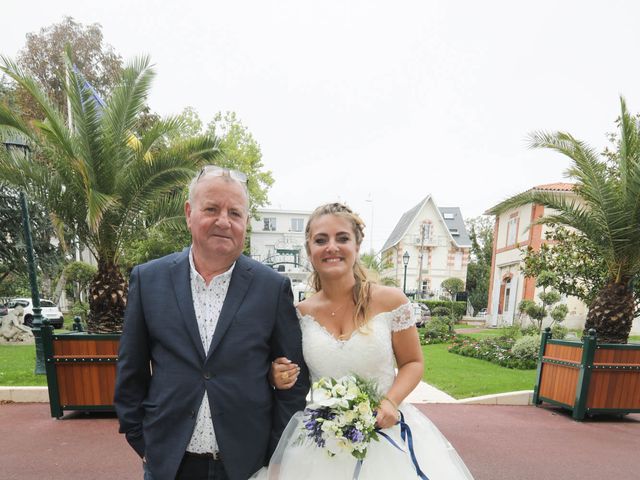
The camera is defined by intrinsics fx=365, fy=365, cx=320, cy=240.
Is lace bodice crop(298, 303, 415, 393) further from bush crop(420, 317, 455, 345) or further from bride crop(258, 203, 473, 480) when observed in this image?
bush crop(420, 317, 455, 345)

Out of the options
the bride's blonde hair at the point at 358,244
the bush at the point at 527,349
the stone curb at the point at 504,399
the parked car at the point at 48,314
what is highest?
the bride's blonde hair at the point at 358,244

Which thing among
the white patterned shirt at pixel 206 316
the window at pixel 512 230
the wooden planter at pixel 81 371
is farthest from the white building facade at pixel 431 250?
the white patterned shirt at pixel 206 316

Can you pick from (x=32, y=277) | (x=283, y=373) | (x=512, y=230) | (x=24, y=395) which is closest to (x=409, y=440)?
(x=283, y=373)

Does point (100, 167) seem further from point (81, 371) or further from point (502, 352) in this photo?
point (502, 352)

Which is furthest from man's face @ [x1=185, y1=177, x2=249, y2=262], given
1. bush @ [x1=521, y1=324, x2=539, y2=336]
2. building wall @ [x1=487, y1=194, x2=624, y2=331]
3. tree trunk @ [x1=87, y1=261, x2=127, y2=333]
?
building wall @ [x1=487, y1=194, x2=624, y2=331]

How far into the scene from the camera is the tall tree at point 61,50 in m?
20.0

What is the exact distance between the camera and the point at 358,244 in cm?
235

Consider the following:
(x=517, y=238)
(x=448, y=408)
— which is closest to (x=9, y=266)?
(x=448, y=408)

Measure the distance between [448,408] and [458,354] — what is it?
6.05 m

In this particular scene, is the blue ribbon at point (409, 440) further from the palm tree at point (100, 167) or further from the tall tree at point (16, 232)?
the tall tree at point (16, 232)

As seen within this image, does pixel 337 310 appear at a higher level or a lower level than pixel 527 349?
higher

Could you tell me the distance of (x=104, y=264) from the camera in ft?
19.0

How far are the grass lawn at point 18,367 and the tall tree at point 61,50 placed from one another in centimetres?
1448

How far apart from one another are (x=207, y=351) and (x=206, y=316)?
0.56ft
